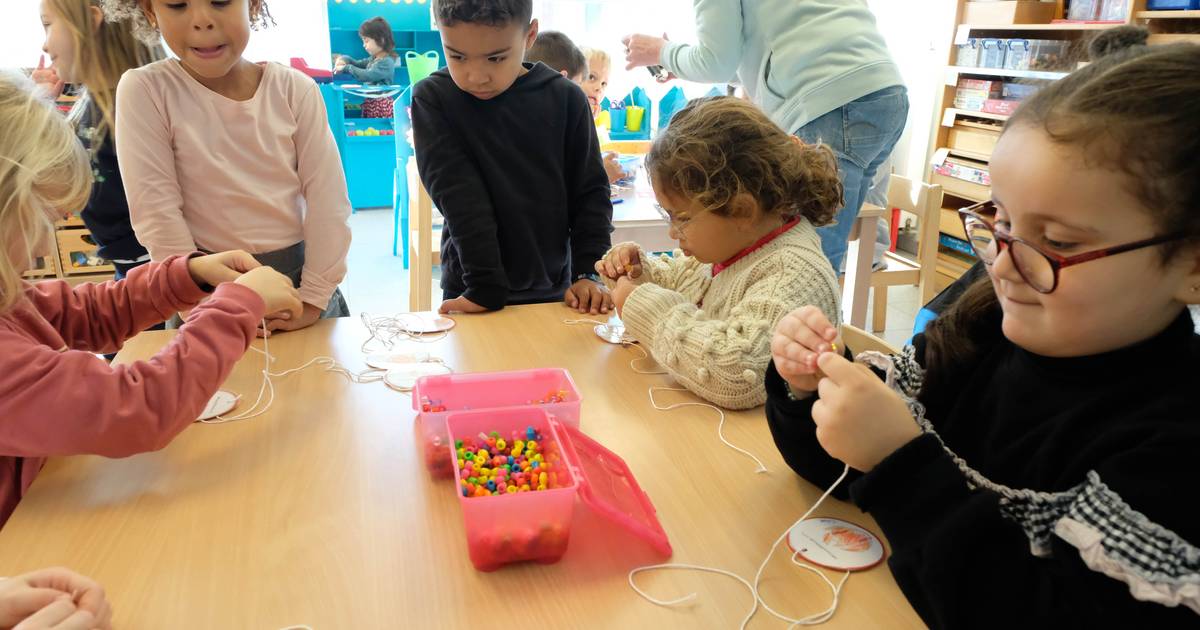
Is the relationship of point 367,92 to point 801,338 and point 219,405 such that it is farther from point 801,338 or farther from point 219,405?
point 801,338

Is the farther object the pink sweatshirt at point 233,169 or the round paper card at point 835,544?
the pink sweatshirt at point 233,169

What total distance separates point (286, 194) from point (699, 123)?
32.5 inches

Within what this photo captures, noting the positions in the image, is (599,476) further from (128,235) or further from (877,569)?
(128,235)

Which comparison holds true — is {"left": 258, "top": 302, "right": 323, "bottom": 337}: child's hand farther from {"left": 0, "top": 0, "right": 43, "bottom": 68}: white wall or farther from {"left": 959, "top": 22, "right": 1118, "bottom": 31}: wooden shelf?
{"left": 0, "top": 0, "right": 43, "bottom": 68}: white wall

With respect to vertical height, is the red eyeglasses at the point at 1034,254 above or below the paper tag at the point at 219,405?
above

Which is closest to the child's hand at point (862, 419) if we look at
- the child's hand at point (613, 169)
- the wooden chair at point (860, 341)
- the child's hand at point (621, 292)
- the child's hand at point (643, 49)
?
the wooden chair at point (860, 341)

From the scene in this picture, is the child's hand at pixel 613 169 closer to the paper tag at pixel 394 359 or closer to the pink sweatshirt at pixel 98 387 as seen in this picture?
the paper tag at pixel 394 359

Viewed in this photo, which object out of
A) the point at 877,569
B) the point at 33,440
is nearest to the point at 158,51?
the point at 33,440

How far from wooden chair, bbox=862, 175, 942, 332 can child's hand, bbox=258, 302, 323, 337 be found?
2.08m

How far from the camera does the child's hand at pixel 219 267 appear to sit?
120 centimetres

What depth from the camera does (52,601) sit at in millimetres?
644

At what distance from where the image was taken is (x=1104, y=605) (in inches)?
23.2

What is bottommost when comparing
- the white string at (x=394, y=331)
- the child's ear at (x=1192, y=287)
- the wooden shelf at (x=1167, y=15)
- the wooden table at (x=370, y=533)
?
the wooden table at (x=370, y=533)

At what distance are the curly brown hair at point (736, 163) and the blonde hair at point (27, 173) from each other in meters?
0.81
